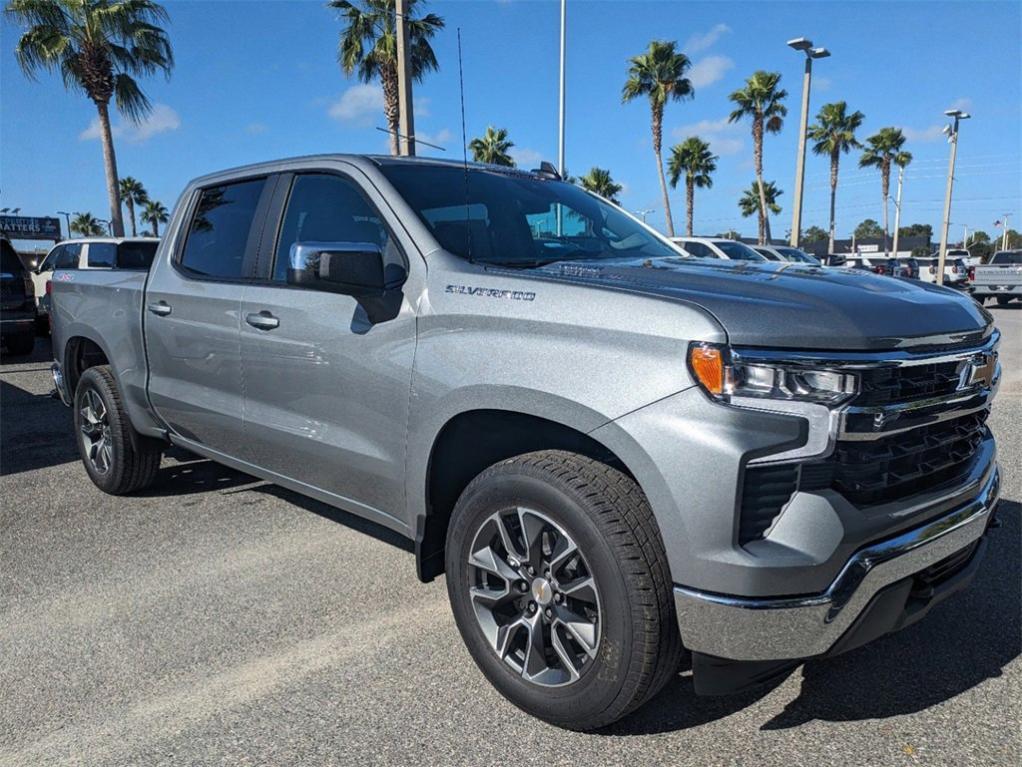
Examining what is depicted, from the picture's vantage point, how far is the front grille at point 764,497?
6.63 ft

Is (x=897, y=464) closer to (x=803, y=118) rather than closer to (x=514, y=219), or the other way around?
(x=514, y=219)

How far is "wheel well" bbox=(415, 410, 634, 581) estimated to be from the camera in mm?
2550

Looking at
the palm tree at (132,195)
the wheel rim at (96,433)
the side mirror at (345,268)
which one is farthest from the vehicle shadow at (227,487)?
the palm tree at (132,195)

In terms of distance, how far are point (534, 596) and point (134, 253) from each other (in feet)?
37.3

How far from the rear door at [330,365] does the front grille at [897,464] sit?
143 centimetres

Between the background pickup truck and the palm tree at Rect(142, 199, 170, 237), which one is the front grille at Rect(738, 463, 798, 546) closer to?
the background pickup truck

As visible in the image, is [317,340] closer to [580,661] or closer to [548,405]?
[548,405]

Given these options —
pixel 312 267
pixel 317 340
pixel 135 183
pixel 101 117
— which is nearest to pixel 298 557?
pixel 317 340

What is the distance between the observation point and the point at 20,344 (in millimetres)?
11703

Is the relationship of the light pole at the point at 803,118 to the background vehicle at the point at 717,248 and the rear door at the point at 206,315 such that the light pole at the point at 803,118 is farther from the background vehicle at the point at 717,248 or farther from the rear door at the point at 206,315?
the rear door at the point at 206,315

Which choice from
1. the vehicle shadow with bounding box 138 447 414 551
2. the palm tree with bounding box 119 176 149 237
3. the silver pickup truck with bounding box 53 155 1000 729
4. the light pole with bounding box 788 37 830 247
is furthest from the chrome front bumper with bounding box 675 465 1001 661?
the palm tree with bounding box 119 176 149 237

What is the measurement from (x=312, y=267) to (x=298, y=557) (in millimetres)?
1800

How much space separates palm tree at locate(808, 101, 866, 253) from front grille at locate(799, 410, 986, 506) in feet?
164

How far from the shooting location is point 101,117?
2230cm
